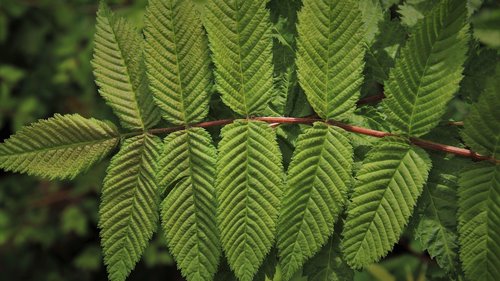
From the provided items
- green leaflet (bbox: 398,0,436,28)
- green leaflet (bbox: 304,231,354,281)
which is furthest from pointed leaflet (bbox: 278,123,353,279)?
green leaflet (bbox: 398,0,436,28)

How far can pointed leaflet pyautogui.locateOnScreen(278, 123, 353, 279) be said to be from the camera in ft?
3.80

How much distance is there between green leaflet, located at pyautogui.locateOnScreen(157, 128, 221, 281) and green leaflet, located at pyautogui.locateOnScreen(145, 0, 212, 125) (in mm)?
55

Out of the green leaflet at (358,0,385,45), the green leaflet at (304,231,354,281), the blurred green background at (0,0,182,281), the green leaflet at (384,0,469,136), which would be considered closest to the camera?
the green leaflet at (384,0,469,136)

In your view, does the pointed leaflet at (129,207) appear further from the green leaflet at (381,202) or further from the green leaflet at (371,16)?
the green leaflet at (371,16)

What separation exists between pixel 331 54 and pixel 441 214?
42 cm

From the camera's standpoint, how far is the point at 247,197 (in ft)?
3.84

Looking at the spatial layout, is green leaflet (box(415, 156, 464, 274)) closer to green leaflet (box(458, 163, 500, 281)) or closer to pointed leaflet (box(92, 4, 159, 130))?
green leaflet (box(458, 163, 500, 281))

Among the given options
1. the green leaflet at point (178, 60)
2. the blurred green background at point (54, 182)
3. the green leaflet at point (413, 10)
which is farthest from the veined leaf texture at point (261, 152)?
the blurred green background at point (54, 182)

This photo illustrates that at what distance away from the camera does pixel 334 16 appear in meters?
1.13

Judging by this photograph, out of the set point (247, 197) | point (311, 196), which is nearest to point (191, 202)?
point (247, 197)

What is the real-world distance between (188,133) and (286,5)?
45 centimetres

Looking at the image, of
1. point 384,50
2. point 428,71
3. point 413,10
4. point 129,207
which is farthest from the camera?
point 413,10

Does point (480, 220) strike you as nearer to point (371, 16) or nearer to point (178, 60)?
point (371, 16)

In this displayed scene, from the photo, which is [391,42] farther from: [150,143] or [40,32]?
[40,32]
